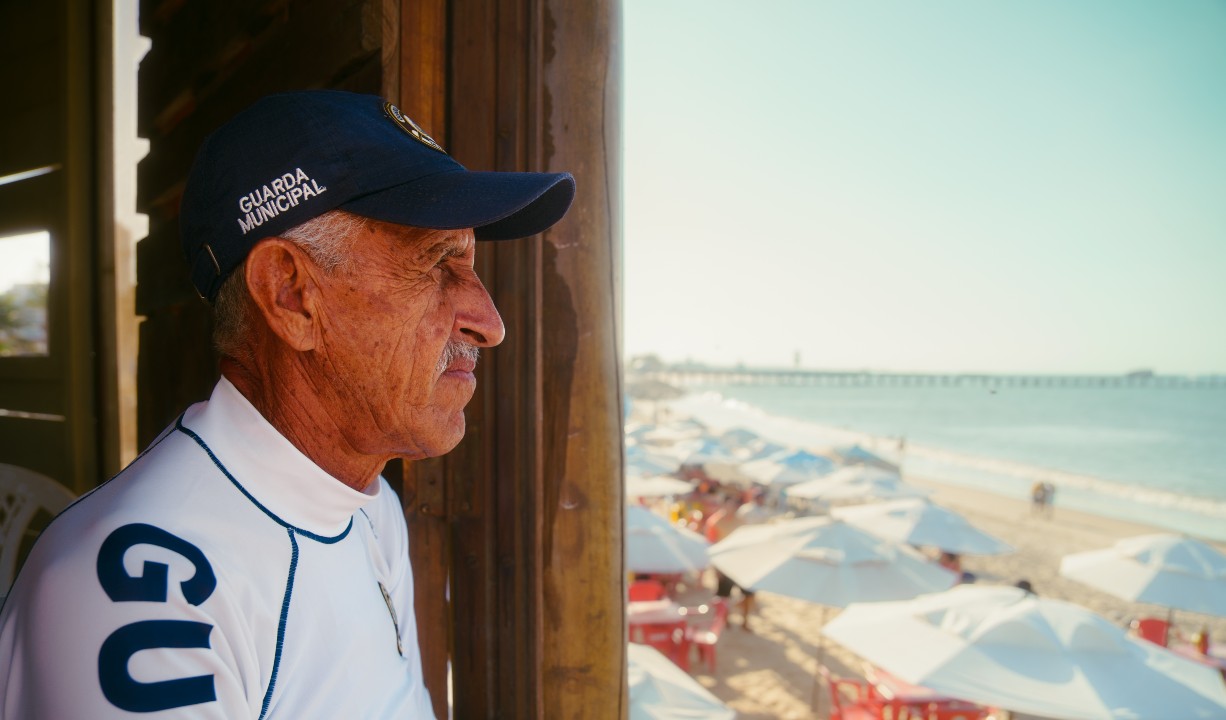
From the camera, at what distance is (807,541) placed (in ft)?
26.8

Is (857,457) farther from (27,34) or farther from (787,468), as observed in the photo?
(27,34)

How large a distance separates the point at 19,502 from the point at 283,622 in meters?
1.74

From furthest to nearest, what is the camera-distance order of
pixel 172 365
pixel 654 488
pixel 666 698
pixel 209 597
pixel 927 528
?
pixel 654 488, pixel 927 528, pixel 666 698, pixel 172 365, pixel 209 597

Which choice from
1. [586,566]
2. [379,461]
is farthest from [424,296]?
[586,566]

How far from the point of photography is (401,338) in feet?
3.43

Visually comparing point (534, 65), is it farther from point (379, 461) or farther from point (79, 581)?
point (79, 581)

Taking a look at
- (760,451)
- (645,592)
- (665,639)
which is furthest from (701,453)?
(665,639)

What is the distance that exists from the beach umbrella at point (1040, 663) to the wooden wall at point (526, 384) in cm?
505

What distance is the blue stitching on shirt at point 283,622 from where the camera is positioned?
32.1 inches

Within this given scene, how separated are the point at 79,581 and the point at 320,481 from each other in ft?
1.01

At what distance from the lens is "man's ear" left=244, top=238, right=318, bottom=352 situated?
97cm

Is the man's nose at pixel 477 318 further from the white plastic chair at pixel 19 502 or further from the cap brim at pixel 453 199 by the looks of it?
the white plastic chair at pixel 19 502

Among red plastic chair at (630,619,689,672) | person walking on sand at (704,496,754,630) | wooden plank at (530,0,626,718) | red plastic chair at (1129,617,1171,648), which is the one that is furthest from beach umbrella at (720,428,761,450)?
wooden plank at (530,0,626,718)

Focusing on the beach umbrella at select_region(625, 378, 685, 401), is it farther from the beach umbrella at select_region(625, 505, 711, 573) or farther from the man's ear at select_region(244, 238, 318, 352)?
the man's ear at select_region(244, 238, 318, 352)
